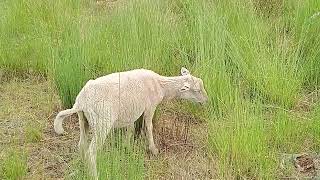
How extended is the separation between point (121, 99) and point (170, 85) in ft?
1.46

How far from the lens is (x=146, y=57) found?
4.88 m

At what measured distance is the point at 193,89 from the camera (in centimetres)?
412

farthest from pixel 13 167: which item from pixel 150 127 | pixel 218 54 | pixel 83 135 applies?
pixel 218 54

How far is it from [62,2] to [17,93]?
1.44 m

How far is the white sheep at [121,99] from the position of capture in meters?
3.65

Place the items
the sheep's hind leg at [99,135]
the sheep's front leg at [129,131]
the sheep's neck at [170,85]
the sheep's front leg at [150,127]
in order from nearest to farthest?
the sheep's hind leg at [99,135] → the sheep's front leg at [129,131] → the sheep's front leg at [150,127] → the sheep's neck at [170,85]

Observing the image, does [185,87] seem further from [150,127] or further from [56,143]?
[56,143]

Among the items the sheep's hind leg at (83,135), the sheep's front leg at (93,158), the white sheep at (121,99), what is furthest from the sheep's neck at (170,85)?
the sheep's front leg at (93,158)

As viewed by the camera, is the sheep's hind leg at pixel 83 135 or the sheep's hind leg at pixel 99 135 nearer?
the sheep's hind leg at pixel 99 135

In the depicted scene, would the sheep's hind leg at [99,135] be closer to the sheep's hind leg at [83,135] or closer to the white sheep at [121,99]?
the white sheep at [121,99]

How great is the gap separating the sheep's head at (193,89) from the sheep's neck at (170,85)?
0.03 meters

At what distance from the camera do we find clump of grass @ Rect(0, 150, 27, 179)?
3.71 metres

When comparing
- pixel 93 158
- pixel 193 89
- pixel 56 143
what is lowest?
pixel 56 143

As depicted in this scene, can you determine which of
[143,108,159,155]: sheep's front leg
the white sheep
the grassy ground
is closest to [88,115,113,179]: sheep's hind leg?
the white sheep
